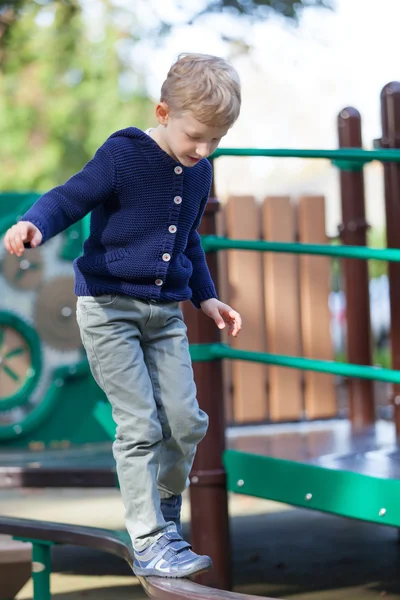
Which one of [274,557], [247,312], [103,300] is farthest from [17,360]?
[103,300]

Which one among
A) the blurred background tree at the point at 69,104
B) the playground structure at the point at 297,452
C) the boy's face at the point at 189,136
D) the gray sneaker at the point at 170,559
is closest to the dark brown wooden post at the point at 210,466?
the playground structure at the point at 297,452

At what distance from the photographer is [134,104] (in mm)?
21938

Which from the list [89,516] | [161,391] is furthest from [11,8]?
[161,391]

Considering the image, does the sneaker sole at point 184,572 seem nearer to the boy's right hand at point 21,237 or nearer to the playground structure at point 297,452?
the playground structure at point 297,452

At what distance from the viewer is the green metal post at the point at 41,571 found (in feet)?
11.7

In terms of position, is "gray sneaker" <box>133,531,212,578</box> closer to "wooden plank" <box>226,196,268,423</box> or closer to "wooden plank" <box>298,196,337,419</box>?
"wooden plank" <box>226,196,268,423</box>

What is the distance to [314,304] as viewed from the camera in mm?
4926

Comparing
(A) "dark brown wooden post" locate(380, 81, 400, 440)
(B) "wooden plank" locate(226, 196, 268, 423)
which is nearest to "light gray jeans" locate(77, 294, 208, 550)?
(A) "dark brown wooden post" locate(380, 81, 400, 440)

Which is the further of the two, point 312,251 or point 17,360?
point 17,360

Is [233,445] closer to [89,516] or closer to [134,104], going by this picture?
[89,516]

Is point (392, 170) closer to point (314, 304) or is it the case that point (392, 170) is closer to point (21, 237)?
point (314, 304)

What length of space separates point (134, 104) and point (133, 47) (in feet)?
8.48

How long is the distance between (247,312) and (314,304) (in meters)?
0.33

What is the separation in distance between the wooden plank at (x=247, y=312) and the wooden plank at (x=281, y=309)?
0.04 metres
